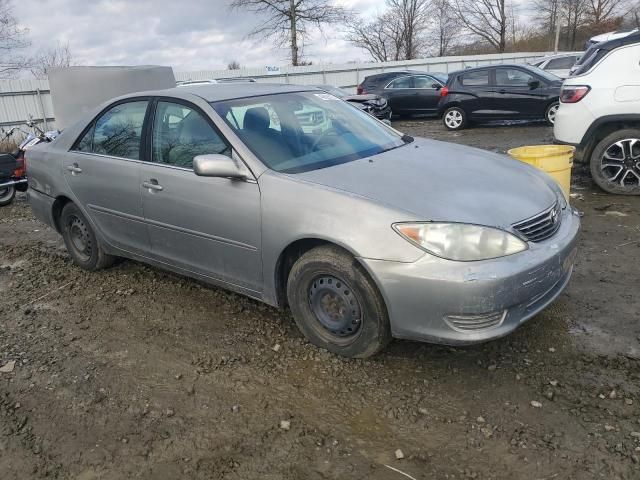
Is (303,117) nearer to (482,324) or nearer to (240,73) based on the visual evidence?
(482,324)

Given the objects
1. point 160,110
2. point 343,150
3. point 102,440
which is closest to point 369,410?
point 102,440

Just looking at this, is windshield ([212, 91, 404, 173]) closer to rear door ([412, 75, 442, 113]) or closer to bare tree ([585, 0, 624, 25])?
rear door ([412, 75, 442, 113])

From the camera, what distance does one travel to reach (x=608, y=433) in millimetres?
2494

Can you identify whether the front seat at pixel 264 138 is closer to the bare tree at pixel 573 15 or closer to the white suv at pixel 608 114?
the white suv at pixel 608 114

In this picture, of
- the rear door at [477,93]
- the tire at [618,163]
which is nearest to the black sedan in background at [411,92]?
the rear door at [477,93]

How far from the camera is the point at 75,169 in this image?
4.58 meters

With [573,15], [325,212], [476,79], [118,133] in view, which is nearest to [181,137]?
[118,133]

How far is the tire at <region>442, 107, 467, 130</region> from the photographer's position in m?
14.1

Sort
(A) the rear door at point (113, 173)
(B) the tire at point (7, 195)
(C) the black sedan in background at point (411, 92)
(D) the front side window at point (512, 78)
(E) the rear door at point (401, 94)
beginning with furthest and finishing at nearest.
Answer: (E) the rear door at point (401, 94), (C) the black sedan in background at point (411, 92), (D) the front side window at point (512, 78), (B) the tire at point (7, 195), (A) the rear door at point (113, 173)

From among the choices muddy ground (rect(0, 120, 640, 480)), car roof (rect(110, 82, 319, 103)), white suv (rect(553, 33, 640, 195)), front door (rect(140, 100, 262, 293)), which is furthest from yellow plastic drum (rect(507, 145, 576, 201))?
front door (rect(140, 100, 262, 293))

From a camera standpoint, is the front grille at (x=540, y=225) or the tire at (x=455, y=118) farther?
the tire at (x=455, y=118)

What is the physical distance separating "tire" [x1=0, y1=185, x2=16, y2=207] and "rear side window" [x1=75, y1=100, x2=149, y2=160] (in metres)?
4.86

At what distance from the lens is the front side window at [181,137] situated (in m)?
3.64

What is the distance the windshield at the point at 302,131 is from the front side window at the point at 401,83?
45.7 ft
